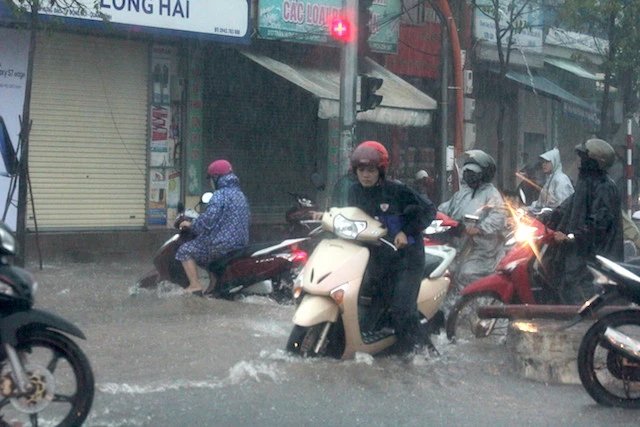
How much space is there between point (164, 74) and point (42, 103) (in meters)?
2.09

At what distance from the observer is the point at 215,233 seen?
1122 cm

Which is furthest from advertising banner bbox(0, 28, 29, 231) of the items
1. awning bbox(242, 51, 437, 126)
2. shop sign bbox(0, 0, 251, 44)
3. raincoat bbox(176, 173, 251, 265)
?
raincoat bbox(176, 173, 251, 265)

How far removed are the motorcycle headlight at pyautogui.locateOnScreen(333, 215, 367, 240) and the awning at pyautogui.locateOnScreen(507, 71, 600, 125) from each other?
55.0ft

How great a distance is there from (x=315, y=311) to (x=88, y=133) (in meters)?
9.44

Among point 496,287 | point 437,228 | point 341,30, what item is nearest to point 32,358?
point 496,287

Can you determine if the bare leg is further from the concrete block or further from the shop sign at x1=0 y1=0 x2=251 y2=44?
Answer: the shop sign at x1=0 y1=0 x2=251 y2=44

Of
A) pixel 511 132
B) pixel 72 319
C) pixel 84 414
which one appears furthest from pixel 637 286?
pixel 511 132

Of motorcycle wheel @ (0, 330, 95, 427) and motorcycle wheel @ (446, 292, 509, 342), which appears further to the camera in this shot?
motorcycle wheel @ (446, 292, 509, 342)

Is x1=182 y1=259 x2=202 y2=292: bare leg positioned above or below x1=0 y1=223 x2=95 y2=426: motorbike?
below

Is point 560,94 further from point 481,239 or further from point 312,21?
point 481,239

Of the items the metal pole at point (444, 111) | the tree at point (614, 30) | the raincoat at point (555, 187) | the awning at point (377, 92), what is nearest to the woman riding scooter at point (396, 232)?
the raincoat at point (555, 187)

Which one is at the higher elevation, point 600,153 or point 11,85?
point 11,85

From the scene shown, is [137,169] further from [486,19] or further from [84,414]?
[84,414]

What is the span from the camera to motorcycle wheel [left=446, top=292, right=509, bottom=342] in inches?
357
